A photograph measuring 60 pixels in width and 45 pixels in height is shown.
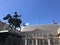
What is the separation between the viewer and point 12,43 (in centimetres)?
1128

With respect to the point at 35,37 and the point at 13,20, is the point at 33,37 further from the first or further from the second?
the point at 13,20

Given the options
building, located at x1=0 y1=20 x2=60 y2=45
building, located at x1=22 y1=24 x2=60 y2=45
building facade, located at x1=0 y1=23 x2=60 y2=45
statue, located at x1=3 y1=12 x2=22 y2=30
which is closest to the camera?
building facade, located at x1=0 y1=23 x2=60 y2=45

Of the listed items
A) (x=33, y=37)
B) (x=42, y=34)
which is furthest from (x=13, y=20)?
(x=42, y=34)

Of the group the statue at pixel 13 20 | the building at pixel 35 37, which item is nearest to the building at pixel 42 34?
the building at pixel 35 37

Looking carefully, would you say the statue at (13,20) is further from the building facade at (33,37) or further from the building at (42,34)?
the building at (42,34)

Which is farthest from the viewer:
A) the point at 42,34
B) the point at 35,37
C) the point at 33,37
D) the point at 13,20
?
the point at 42,34

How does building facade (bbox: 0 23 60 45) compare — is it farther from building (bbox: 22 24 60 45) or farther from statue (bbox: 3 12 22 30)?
statue (bbox: 3 12 22 30)

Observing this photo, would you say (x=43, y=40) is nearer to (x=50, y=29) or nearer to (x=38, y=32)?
(x=38, y=32)

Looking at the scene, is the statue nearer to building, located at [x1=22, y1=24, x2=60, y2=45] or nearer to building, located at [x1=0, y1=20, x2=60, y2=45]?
building, located at [x1=0, y1=20, x2=60, y2=45]

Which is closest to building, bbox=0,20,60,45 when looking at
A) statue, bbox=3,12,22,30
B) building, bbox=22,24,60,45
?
building, bbox=22,24,60,45

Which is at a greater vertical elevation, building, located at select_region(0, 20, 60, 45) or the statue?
the statue

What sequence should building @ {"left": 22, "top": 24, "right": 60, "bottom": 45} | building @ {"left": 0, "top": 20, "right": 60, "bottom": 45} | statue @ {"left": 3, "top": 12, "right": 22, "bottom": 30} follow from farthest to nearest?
statue @ {"left": 3, "top": 12, "right": 22, "bottom": 30} < building @ {"left": 22, "top": 24, "right": 60, "bottom": 45} < building @ {"left": 0, "top": 20, "right": 60, "bottom": 45}

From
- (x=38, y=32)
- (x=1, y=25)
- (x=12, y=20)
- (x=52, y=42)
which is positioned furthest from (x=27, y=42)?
(x=1, y=25)

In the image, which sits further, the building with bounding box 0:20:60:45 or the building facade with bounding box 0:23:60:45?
the building with bounding box 0:20:60:45
